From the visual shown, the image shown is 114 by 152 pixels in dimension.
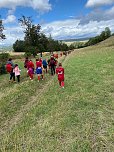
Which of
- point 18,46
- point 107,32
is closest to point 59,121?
point 18,46

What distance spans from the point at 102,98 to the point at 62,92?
3.80 m

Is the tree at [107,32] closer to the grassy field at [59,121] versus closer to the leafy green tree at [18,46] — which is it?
the leafy green tree at [18,46]

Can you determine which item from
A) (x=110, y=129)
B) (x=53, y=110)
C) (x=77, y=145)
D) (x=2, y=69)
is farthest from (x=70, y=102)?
(x=2, y=69)

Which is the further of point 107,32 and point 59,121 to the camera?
point 107,32

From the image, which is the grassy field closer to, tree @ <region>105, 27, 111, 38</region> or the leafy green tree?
the leafy green tree

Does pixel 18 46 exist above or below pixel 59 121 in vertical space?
above

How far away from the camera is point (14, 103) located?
17047 mm

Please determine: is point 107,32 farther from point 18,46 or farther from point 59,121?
point 59,121

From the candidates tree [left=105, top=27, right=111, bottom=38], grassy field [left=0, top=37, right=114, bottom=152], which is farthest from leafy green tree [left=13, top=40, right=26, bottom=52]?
grassy field [left=0, top=37, right=114, bottom=152]

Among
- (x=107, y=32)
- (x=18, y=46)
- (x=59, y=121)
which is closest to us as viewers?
(x=59, y=121)

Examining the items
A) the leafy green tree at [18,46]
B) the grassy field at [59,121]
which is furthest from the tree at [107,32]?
the grassy field at [59,121]

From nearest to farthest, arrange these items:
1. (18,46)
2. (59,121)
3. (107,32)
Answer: (59,121) → (18,46) → (107,32)

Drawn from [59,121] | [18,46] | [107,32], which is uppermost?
[107,32]

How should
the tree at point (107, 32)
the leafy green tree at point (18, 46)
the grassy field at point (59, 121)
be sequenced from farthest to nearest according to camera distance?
the tree at point (107, 32)
the leafy green tree at point (18, 46)
the grassy field at point (59, 121)
